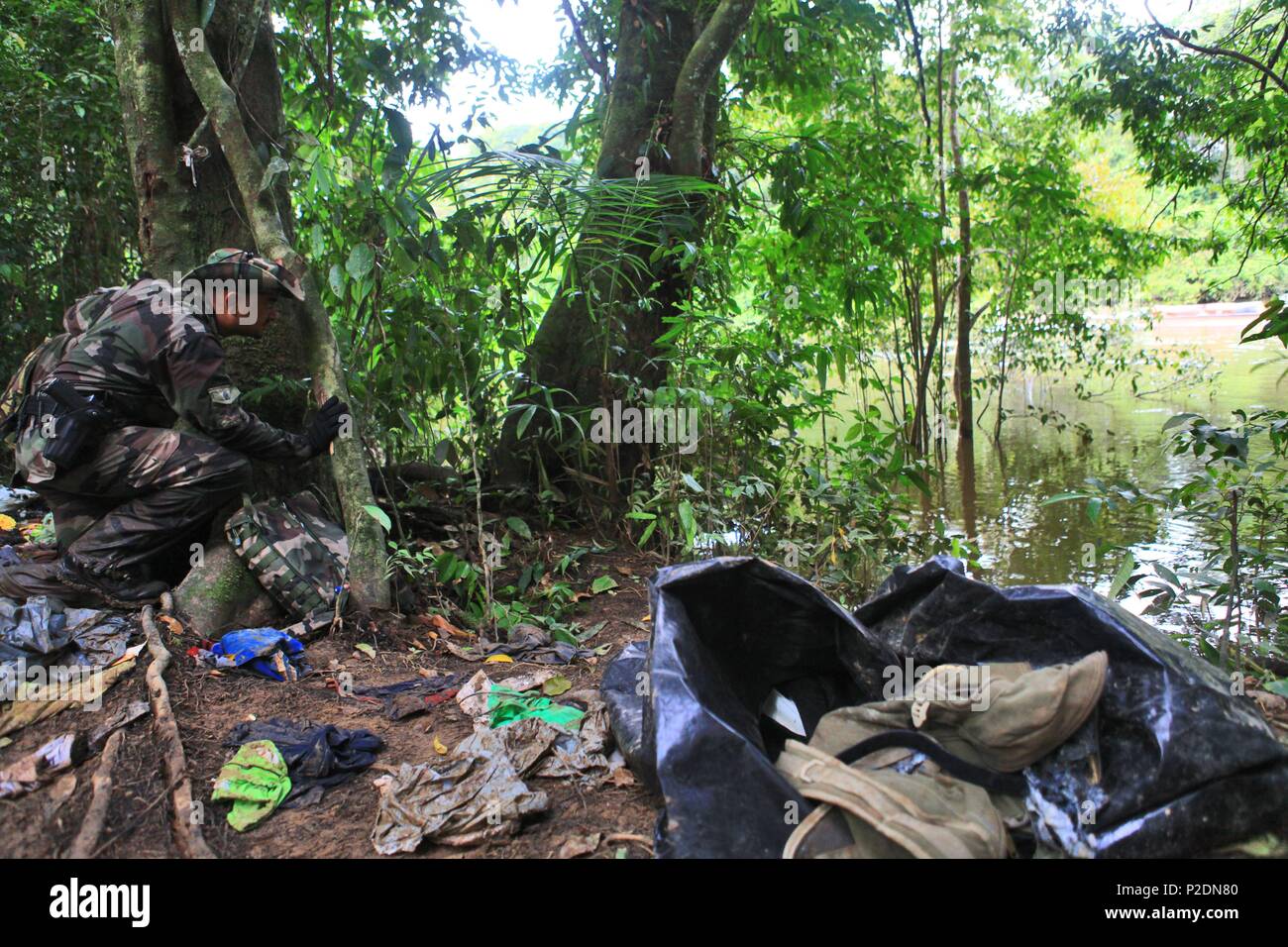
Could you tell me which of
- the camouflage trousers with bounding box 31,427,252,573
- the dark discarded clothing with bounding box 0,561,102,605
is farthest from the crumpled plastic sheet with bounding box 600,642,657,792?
the dark discarded clothing with bounding box 0,561,102,605

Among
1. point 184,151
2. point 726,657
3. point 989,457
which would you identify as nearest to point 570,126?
point 184,151

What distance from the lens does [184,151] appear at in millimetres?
3705

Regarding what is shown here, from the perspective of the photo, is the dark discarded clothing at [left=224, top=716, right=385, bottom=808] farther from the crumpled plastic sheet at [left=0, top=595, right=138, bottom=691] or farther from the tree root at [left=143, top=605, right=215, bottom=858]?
the crumpled plastic sheet at [left=0, top=595, right=138, bottom=691]

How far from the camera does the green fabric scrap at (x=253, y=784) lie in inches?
79.7

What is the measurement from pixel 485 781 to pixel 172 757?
33.5 inches

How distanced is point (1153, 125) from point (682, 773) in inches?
299

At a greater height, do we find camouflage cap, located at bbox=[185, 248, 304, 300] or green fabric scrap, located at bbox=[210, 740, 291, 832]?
camouflage cap, located at bbox=[185, 248, 304, 300]

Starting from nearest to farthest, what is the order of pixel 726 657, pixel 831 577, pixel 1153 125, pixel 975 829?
pixel 975 829 → pixel 726 657 → pixel 831 577 → pixel 1153 125

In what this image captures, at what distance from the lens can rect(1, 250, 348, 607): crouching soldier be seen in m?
3.25

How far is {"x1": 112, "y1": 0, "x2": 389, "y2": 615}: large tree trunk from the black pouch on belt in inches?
25.6

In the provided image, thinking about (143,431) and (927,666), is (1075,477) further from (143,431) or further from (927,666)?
(143,431)

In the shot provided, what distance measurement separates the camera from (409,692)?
9.05 ft

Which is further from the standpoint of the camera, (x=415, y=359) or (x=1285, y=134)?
(x=1285, y=134)

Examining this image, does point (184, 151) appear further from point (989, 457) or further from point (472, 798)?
point (989, 457)
